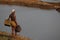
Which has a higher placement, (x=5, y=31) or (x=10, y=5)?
(x=10, y=5)

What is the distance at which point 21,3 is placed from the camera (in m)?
1.26

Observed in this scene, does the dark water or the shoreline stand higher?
the shoreline

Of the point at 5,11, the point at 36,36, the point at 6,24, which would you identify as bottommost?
the point at 36,36

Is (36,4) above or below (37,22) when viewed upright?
above

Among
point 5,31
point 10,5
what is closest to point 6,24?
point 5,31

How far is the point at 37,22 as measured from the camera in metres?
1.26

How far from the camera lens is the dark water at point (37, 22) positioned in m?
1.21

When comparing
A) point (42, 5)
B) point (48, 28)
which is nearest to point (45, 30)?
point (48, 28)

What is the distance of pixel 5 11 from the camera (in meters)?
1.31

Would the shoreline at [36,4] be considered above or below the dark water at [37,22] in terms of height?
above

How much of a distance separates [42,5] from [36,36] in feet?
0.95

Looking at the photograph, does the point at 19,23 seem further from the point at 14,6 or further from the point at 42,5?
the point at 42,5

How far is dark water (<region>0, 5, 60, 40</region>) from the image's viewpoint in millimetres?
1214

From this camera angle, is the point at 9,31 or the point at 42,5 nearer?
the point at 42,5
